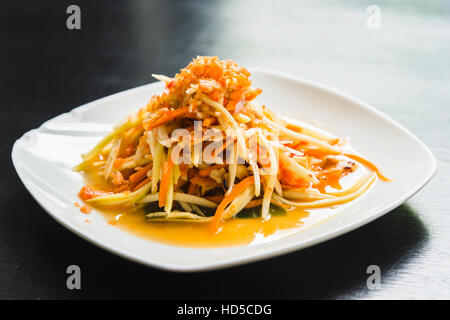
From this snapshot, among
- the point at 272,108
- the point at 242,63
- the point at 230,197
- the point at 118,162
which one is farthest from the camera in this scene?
the point at 242,63

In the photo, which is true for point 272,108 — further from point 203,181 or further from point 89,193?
point 89,193

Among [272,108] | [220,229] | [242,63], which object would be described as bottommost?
[220,229]

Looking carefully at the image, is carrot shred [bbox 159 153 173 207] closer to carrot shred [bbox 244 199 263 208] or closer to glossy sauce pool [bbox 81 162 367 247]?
glossy sauce pool [bbox 81 162 367 247]

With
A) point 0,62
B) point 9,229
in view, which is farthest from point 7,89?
point 9,229

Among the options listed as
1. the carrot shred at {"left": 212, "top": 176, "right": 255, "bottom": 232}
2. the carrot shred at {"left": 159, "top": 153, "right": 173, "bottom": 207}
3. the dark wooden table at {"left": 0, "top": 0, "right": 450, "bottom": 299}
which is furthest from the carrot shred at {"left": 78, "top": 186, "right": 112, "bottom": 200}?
the carrot shred at {"left": 212, "top": 176, "right": 255, "bottom": 232}

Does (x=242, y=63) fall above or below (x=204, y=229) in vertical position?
above

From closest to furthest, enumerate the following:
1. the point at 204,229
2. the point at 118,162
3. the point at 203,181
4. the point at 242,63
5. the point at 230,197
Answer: the point at 204,229, the point at 230,197, the point at 203,181, the point at 118,162, the point at 242,63

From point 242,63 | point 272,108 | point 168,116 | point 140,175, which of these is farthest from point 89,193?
point 242,63

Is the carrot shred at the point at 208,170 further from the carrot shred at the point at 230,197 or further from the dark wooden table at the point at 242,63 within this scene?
the dark wooden table at the point at 242,63
